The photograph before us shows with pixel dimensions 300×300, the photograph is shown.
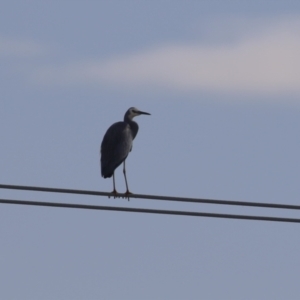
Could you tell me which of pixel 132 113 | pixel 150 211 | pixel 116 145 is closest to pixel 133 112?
pixel 132 113

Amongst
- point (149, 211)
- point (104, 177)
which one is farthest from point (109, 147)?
point (149, 211)

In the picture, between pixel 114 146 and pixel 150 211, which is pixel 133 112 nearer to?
pixel 114 146

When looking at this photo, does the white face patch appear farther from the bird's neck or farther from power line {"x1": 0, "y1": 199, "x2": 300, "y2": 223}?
power line {"x1": 0, "y1": 199, "x2": 300, "y2": 223}

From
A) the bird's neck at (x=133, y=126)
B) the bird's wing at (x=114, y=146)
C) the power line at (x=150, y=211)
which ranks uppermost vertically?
the bird's neck at (x=133, y=126)

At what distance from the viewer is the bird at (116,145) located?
1958cm

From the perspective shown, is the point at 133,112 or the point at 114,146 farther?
the point at 133,112

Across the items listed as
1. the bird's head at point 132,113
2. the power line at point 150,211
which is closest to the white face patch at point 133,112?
the bird's head at point 132,113

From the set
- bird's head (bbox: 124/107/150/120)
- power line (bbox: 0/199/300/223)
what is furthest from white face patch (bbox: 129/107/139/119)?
power line (bbox: 0/199/300/223)

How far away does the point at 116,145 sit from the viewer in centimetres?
2017

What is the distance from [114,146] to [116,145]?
61mm

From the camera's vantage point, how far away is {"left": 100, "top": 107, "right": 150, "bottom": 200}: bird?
1958 centimetres

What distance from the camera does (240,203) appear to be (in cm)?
1376

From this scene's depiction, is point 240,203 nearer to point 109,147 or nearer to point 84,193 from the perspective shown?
point 84,193

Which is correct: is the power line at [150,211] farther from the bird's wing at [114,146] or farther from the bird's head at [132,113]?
the bird's head at [132,113]
